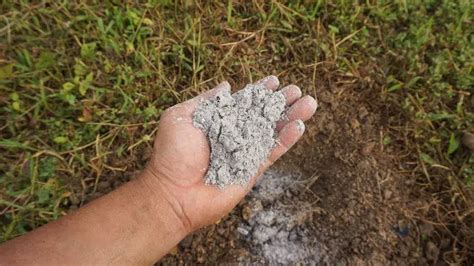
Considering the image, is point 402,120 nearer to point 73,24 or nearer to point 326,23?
point 326,23

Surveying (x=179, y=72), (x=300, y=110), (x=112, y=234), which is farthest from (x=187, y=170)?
(x=179, y=72)

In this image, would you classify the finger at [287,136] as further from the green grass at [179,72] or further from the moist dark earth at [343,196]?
the green grass at [179,72]

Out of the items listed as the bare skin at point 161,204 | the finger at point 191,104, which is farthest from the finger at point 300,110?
the finger at point 191,104

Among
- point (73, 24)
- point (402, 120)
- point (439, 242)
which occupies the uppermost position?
point (73, 24)

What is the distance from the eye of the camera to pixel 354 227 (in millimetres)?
2455

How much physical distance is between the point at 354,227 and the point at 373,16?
149 centimetres

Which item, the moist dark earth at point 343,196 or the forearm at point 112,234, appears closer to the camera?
the forearm at point 112,234

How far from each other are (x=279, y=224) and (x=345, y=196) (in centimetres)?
43

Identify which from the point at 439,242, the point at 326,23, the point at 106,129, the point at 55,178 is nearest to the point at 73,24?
the point at 106,129

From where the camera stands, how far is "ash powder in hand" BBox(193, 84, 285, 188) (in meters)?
2.02

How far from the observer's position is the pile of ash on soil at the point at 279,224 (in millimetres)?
2406

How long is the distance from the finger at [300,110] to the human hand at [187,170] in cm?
6

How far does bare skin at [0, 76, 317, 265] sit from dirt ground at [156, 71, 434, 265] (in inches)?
14.1

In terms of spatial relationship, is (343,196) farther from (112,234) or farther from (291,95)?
(112,234)
